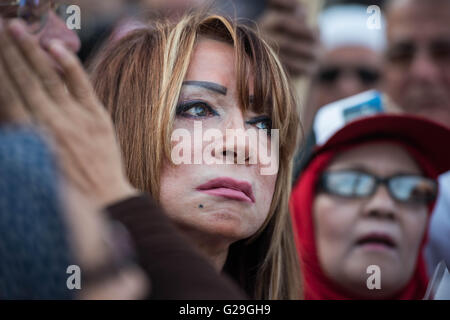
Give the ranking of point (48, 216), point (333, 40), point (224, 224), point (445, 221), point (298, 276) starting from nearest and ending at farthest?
point (48, 216)
point (224, 224)
point (298, 276)
point (445, 221)
point (333, 40)

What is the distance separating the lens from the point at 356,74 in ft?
11.7

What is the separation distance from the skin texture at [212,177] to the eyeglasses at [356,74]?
6.35 ft

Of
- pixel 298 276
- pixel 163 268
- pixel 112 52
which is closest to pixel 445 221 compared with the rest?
pixel 298 276

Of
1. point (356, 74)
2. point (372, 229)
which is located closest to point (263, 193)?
point (372, 229)

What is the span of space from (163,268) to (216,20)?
855 mm

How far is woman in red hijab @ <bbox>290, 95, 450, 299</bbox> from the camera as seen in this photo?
2.09m

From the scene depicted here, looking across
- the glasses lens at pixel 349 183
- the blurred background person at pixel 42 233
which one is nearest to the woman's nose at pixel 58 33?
the blurred background person at pixel 42 233

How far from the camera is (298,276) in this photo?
6.67ft

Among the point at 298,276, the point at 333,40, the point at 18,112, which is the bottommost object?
the point at 298,276

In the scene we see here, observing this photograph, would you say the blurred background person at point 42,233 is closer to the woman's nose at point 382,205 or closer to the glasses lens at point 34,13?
the glasses lens at point 34,13

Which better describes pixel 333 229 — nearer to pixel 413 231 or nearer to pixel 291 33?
pixel 413 231

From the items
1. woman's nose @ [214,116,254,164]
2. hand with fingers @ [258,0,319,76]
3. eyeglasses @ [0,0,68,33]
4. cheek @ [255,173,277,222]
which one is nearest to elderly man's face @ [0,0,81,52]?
eyeglasses @ [0,0,68,33]

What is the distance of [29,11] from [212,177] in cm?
54

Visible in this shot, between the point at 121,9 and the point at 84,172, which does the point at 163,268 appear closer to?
the point at 84,172
